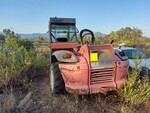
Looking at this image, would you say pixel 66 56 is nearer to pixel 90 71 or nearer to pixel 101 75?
pixel 90 71

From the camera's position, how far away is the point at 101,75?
11.7 feet

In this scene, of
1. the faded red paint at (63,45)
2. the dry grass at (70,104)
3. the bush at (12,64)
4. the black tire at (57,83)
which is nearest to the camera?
the dry grass at (70,104)

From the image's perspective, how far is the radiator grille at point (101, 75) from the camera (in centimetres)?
351

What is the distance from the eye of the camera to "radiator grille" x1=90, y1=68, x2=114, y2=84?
11.5 ft

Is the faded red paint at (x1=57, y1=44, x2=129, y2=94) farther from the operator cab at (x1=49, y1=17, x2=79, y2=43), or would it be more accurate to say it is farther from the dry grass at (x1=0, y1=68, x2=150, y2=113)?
the operator cab at (x1=49, y1=17, x2=79, y2=43)

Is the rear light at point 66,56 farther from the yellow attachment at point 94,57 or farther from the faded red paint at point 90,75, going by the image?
the yellow attachment at point 94,57

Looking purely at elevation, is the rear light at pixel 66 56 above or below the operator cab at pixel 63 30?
below

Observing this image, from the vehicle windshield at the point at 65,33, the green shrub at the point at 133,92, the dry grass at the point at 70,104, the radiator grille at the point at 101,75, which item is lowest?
the dry grass at the point at 70,104

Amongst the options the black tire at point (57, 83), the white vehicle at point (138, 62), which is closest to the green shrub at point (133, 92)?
the white vehicle at point (138, 62)

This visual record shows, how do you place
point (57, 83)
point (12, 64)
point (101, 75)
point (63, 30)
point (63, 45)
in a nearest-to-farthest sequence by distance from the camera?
1. point (101, 75)
2. point (57, 83)
3. point (12, 64)
4. point (63, 45)
5. point (63, 30)

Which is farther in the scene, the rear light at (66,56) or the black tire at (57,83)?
the black tire at (57,83)

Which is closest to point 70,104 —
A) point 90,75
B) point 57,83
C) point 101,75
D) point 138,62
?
point 57,83

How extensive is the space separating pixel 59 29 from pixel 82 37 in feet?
3.31

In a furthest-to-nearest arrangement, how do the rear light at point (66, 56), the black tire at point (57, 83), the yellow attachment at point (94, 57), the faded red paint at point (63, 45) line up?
1. the faded red paint at point (63, 45)
2. the black tire at point (57, 83)
3. the rear light at point (66, 56)
4. the yellow attachment at point (94, 57)
